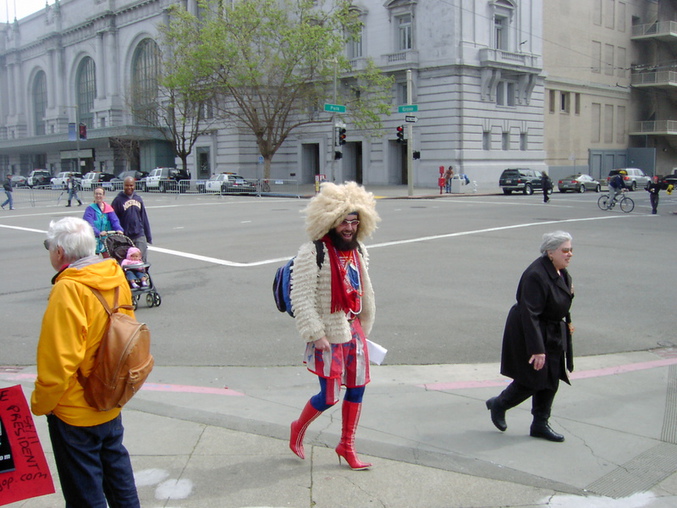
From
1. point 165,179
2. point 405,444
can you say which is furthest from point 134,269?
point 165,179

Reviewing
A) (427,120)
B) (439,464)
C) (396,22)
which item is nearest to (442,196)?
(427,120)

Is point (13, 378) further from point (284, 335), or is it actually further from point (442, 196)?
point (442, 196)

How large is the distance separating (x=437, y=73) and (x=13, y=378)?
137 feet

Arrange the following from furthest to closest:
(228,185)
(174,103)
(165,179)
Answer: (174,103) → (165,179) → (228,185)

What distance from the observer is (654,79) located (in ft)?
190

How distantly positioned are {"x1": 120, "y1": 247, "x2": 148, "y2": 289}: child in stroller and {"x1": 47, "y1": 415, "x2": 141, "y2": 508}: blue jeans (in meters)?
6.02

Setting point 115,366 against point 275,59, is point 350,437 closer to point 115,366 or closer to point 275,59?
point 115,366

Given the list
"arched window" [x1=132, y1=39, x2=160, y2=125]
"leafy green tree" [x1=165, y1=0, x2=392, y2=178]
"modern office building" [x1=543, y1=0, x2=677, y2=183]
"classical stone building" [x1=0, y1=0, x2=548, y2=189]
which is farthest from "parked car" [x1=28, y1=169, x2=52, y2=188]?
"modern office building" [x1=543, y1=0, x2=677, y2=183]

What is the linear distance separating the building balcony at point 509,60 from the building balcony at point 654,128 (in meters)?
16.5

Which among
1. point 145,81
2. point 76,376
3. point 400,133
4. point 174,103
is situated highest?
point 145,81

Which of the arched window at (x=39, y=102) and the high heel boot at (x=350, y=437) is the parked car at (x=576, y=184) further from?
the arched window at (x=39, y=102)

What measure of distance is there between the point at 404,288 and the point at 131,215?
4.46 metres

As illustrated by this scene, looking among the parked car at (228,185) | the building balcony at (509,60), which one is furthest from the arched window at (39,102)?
the building balcony at (509,60)

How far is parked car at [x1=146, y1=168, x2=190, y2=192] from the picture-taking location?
153 feet
